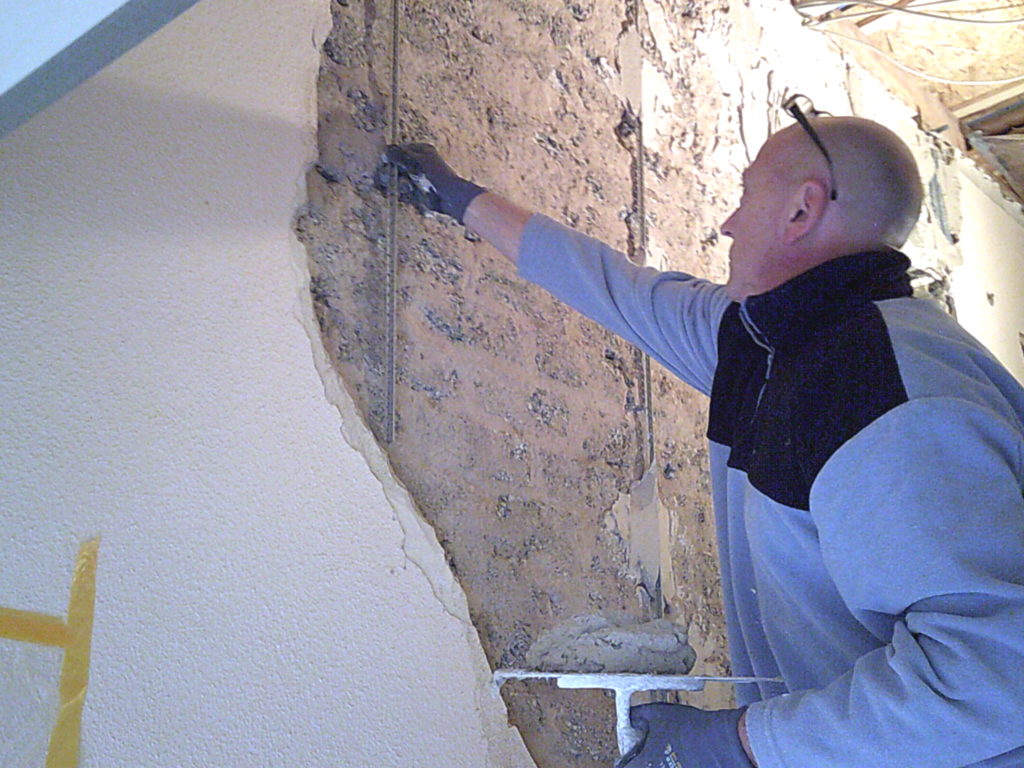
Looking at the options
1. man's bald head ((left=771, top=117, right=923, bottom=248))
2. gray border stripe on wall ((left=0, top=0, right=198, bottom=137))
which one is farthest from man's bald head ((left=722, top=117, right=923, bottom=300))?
gray border stripe on wall ((left=0, top=0, right=198, bottom=137))

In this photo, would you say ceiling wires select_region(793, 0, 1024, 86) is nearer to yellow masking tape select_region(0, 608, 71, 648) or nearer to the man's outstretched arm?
the man's outstretched arm

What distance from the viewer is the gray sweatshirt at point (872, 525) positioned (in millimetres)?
882

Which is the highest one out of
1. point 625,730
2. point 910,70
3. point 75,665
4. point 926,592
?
point 910,70

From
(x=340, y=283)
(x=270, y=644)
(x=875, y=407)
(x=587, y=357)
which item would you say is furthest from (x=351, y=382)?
(x=875, y=407)

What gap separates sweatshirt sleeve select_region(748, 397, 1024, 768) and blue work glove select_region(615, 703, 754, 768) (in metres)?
0.05

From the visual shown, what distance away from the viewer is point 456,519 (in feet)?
4.42

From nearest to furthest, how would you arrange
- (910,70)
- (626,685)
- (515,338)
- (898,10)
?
(626,685)
(515,338)
(898,10)
(910,70)

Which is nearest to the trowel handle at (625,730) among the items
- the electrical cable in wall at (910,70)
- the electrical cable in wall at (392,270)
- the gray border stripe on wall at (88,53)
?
the electrical cable in wall at (392,270)

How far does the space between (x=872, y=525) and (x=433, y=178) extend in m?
0.82

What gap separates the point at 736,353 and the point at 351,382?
58 centimetres

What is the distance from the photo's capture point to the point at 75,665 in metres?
0.91

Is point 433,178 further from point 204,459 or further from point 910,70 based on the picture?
point 910,70

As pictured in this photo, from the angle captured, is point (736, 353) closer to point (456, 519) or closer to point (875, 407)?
point (875, 407)

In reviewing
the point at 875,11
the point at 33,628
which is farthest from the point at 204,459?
the point at 875,11
